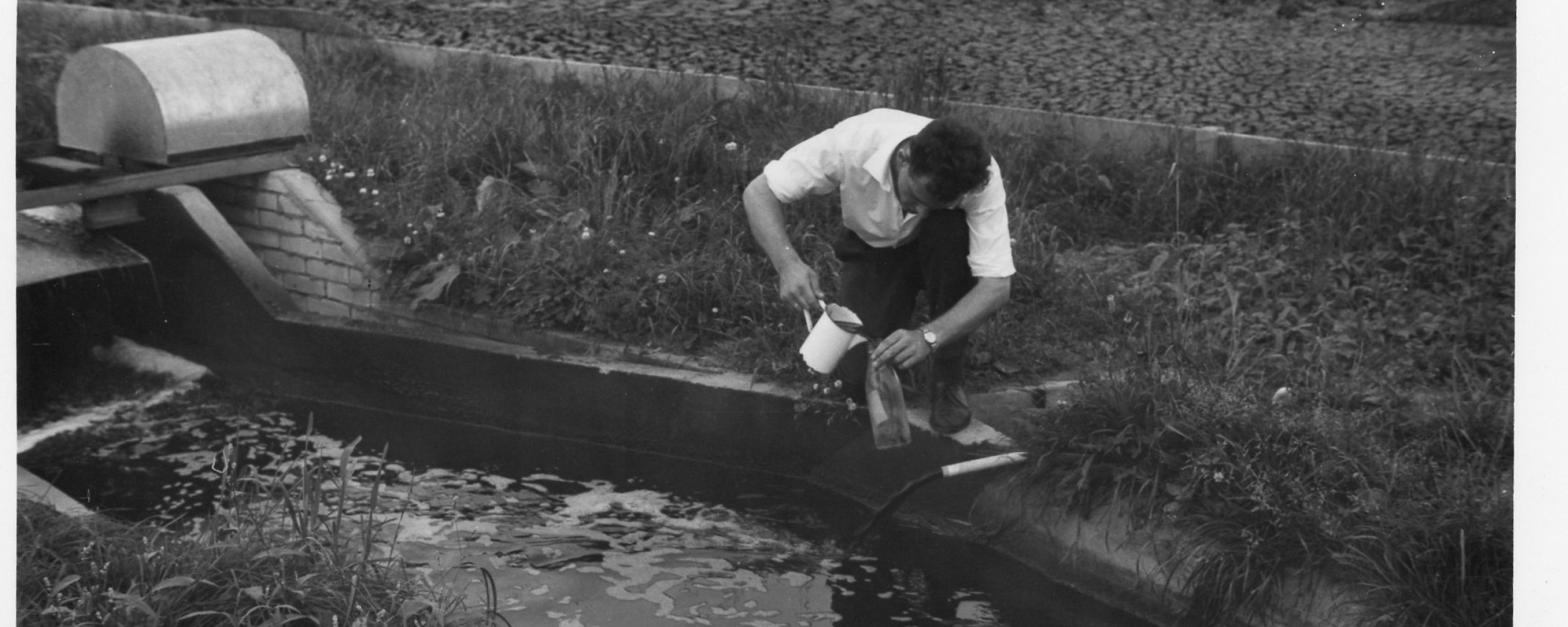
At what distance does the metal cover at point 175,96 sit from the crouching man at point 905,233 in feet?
8.96

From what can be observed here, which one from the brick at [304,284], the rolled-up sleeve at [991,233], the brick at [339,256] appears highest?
the rolled-up sleeve at [991,233]

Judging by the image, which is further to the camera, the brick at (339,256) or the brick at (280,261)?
the brick at (280,261)

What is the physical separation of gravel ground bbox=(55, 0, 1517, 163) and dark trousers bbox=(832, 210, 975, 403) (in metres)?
2.43

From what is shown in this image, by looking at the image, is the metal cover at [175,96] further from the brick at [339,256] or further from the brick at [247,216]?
the brick at [339,256]

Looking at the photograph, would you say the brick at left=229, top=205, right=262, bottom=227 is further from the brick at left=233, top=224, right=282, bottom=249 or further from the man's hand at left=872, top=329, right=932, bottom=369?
the man's hand at left=872, top=329, right=932, bottom=369

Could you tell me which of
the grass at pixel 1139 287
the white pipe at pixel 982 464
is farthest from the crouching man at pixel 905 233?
the grass at pixel 1139 287

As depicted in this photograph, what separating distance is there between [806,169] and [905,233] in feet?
1.38

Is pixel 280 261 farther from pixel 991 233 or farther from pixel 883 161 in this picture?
pixel 991 233

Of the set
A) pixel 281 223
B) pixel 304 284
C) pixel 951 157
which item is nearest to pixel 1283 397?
pixel 951 157

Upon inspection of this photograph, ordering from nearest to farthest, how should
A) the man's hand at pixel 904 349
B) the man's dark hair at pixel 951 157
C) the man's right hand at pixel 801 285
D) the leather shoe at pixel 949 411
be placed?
1. the man's dark hair at pixel 951 157
2. the man's hand at pixel 904 349
3. the man's right hand at pixel 801 285
4. the leather shoe at pixel 949 411

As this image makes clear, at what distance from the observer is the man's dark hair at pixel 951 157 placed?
3.70 metres

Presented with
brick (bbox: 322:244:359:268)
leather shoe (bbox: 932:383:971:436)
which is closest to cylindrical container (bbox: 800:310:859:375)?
leather shoe (bbox: 932:383:971:436)

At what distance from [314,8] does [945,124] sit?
6188 millimetres

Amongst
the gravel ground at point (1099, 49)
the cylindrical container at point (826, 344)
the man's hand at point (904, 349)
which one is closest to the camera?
the man's hand at point (904, 349)
